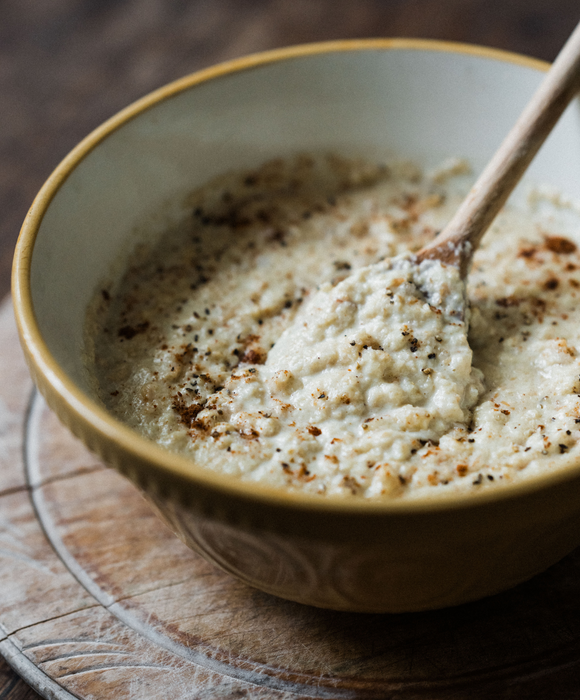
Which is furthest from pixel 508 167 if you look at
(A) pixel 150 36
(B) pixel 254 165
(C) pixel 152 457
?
(A) pixel 150 36

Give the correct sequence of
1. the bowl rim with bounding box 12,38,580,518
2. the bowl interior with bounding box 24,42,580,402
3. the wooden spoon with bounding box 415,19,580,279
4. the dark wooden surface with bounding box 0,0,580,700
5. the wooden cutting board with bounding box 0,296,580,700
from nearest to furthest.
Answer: the bowl rim with bounding box 12,38,580,518, the wooden cutting board with bounding box 0,296,580,700, the wooden spoon with bounding box 415,19,580,279, the bowl interior with bounding box 24,42,580,402, the dark wooden surface with bounding box 0,0,580,700

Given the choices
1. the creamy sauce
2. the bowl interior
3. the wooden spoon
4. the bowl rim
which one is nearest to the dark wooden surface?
the bowl interior

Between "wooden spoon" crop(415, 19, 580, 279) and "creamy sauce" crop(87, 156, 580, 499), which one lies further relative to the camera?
"wooden spoon" crop(415, 19, 580, 279)

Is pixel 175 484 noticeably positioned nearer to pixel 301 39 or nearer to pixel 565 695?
pixel 565 695

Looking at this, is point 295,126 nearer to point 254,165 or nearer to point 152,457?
point 254,165

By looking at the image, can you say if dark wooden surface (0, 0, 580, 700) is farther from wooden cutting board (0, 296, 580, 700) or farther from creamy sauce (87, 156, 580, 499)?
wooden cutting board (0, 296, 580, 700)

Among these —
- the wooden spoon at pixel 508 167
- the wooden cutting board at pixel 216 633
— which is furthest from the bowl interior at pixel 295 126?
the wooden cutting board at pixel 216 633
